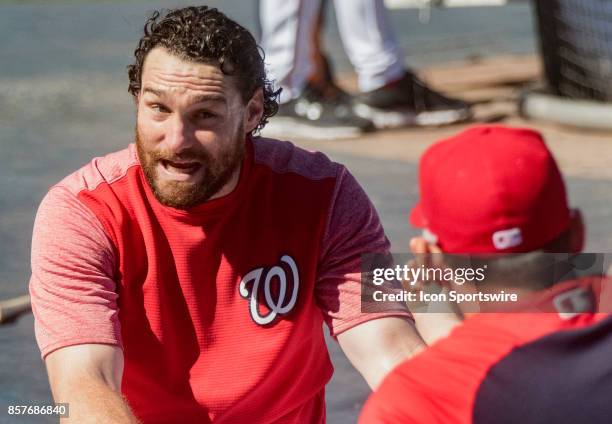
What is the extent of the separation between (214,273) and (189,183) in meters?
0.23

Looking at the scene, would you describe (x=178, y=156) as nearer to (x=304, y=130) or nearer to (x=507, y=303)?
(x=507, y=303)

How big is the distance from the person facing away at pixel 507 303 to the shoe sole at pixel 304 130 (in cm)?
507

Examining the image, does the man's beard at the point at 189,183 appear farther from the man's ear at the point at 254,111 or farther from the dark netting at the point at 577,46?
the dark netting at the point at 577,46

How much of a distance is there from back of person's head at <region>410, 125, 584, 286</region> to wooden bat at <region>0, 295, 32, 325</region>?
279 cm

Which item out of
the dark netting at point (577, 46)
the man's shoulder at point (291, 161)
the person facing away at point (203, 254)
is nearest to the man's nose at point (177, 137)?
the person facing away at point (203, 254)

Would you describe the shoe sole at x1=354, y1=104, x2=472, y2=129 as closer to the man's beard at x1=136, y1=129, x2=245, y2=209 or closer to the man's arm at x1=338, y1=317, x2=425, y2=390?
the man's arm at x1=338, y1=317, x2=425, y2=390

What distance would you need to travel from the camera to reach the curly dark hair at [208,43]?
8.96 feet

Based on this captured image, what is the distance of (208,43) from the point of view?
2.74 m

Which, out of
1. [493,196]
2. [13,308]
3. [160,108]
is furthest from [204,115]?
[13,308]

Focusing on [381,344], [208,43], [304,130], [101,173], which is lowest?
[304,130]

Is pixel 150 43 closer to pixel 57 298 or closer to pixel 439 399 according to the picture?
pixel 57 298

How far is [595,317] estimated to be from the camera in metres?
1.86

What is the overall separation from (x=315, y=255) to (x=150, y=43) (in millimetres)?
561

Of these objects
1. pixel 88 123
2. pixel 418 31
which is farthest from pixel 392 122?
pixel 418 31
